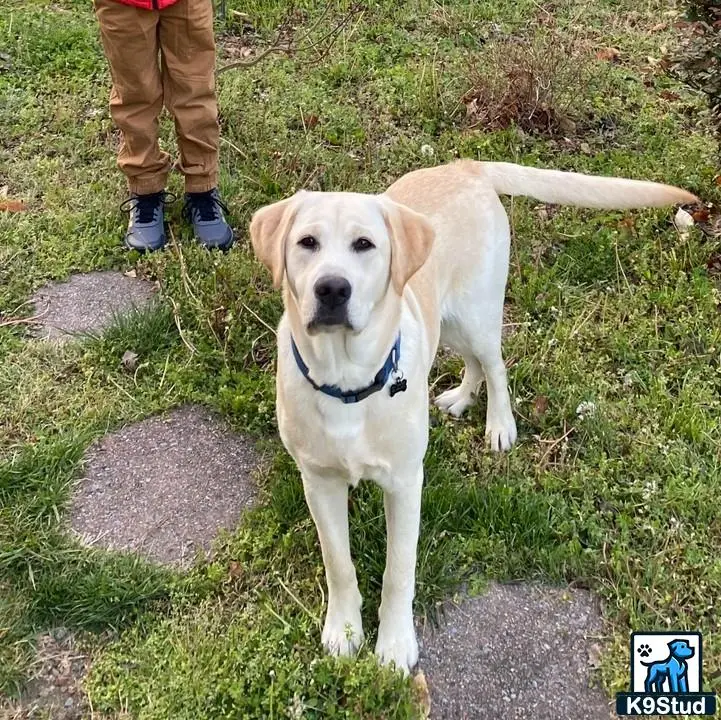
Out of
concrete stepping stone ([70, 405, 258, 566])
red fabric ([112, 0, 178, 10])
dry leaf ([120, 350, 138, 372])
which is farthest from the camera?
red fabric ([112, 0, 178, 10])

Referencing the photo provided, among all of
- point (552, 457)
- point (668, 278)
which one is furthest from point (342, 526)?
point (668, 278)

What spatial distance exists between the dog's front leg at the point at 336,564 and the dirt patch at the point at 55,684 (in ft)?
2.55

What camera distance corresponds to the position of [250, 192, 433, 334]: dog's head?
2.06 m

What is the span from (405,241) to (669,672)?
155cm

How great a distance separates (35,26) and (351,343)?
5.42 m

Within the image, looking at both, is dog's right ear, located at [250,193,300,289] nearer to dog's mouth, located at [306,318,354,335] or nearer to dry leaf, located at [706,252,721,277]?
dog's mouth, located at [306,318,354,335]

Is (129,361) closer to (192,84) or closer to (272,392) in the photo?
(272,392)

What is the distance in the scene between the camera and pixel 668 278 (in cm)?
399

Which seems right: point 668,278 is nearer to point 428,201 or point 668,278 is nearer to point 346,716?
point 428,201

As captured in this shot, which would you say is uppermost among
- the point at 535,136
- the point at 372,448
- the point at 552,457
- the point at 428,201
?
the point at 428,201

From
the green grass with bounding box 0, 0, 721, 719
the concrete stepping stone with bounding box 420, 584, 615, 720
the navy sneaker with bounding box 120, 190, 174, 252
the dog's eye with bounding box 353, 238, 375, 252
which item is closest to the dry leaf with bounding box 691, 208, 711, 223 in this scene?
the green grass with bounding box 0, 0, 721, 719

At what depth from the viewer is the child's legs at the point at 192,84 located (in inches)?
157

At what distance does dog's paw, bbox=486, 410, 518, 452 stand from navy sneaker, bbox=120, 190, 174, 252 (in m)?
2.10

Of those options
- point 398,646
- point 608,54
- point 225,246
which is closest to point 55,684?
point 398,646
